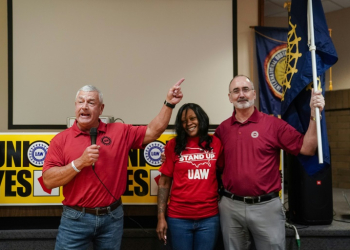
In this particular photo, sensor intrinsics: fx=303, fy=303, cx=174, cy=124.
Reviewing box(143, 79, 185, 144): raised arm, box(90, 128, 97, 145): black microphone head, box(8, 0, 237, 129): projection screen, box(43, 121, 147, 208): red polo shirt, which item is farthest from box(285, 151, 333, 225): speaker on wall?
box(90, 128, 97, 145): black microphone head

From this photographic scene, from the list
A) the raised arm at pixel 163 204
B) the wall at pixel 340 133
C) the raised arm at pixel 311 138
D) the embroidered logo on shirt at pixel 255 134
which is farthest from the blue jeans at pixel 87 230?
the wall at pixel 340 133

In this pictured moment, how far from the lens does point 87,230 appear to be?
1860 millimetres

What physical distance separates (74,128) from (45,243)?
4.48 feet

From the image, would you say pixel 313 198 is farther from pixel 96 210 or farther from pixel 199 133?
pixel 96 210

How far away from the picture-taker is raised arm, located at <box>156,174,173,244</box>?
2170 millimetres

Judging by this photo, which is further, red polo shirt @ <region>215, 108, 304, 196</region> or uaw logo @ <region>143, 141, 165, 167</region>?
uaw logo @ <region>143, 141, 165, 167</region>

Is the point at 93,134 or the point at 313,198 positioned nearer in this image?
the point at 93,134

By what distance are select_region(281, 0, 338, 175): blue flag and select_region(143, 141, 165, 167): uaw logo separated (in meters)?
1.19

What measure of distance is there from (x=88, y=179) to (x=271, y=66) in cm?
328

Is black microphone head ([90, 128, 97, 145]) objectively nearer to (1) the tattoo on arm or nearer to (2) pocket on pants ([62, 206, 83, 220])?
(2) pocket on pants ([62, 206, 83, 220])

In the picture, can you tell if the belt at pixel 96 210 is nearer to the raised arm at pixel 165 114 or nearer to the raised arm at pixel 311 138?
the raised arm at pixel 165 114

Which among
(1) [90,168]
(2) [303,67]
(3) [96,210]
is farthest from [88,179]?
(2) [303,67]

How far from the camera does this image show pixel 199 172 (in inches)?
82.3

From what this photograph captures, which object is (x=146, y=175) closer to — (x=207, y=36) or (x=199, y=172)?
(x=199, y=172)
